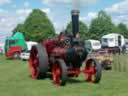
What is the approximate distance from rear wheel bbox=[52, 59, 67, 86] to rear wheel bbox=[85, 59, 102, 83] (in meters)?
1.27

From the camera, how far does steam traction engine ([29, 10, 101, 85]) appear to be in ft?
52.9

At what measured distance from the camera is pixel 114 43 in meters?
61.7

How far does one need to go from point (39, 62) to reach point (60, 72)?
6.94 feet

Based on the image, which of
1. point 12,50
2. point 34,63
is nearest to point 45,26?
point 12,50

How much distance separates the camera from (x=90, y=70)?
671 inches

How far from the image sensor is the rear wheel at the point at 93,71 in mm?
16331

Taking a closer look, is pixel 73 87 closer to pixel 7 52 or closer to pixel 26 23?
pixel 7 52

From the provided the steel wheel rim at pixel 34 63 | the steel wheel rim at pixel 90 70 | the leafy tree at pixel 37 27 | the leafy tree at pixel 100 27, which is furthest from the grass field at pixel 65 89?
the leafy tree at pixel 100 27

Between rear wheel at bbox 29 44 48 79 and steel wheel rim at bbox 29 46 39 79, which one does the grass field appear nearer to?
rear wheel at bbox 29 44 48 79

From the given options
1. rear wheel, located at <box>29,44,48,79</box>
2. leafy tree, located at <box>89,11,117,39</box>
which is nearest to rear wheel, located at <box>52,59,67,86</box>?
rear wheel, located at <box>29,44,48,79</box>

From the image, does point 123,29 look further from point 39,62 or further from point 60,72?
point 60,72

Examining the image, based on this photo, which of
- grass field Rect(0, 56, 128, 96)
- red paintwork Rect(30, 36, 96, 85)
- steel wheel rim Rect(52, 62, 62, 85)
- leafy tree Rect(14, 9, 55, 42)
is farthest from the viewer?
leafy tree Rect(14, 9, 55, 42)

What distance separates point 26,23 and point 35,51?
222 ft

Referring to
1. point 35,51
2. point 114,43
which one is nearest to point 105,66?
point 35,51
